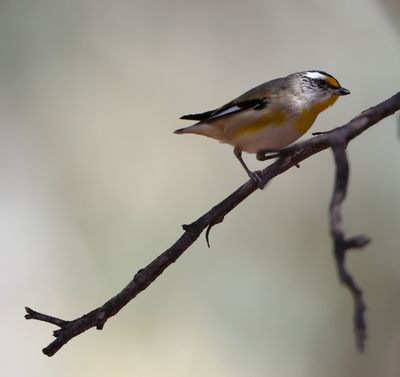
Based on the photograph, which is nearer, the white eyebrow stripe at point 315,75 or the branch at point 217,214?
the branch at point 217,214

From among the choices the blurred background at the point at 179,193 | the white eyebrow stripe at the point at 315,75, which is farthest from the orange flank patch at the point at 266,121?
the blurred background at the point at 179,193

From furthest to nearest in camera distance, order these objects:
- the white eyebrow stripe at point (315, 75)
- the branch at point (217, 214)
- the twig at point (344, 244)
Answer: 1. the white eyebrow stripe at point (315, 75)
2. the branch at point (217, 214)
3. the twig at point (344, 244)

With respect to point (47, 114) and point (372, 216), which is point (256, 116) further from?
point (47, 114)

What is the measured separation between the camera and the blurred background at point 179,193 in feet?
14.8

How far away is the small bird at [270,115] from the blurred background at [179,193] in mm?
1230

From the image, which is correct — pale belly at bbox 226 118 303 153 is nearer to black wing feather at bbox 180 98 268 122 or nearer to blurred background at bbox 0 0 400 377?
black wing feather at bbox 180 98 268 122

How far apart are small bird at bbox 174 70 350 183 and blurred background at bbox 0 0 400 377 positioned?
48.4 inches

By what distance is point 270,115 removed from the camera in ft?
10.8

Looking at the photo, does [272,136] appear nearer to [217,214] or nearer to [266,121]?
[266,121]

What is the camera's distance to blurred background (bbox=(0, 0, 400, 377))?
4.52 meters

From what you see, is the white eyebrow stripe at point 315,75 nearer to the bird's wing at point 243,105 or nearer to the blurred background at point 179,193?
the bird's wing at point 243,105

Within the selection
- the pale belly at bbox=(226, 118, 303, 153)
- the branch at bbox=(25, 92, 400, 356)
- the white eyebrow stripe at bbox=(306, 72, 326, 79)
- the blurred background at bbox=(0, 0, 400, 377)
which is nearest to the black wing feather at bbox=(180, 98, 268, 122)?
the pale belly at bbox=(226, 118, 303, 153)

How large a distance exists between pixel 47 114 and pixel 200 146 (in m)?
1.08

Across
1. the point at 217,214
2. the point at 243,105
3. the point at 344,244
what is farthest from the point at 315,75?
the point at 344,244
